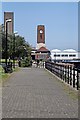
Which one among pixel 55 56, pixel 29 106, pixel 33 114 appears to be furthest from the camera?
pixel 55 56

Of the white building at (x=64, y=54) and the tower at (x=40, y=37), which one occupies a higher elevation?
the tower at (x=40, y=37)

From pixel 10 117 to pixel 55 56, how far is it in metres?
127

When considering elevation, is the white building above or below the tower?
below

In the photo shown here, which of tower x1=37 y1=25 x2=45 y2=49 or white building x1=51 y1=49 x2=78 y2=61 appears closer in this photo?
white building x1=51 y1=49 x2=78 y2=61

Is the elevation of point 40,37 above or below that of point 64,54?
above

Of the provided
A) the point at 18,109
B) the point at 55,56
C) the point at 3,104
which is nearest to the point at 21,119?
the point at 18,109

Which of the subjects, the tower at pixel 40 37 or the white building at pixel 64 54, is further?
the tower at pixel 40 37

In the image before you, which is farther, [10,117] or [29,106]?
[29,106]

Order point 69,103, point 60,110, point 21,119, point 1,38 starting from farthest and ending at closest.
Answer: point 1,38 → point 69,103 → point 60,110 → point 21,119

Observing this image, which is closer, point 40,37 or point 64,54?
point 64,54

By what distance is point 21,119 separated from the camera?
28.1ft

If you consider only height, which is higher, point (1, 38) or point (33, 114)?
point (1, 38)

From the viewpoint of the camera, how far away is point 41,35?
551ft

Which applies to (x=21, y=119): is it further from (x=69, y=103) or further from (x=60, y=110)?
(x=69, y=103)
